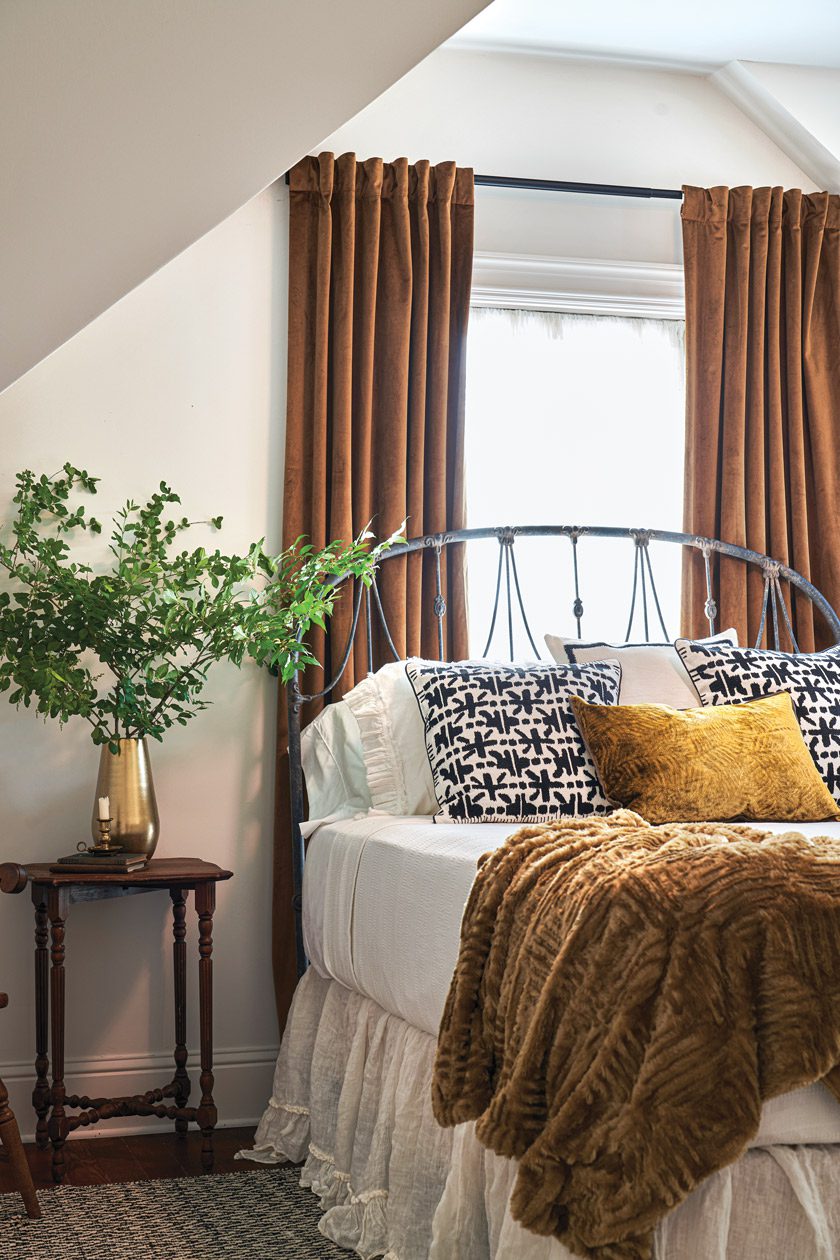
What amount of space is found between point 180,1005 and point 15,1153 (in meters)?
0.65

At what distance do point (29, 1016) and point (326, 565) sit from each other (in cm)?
132

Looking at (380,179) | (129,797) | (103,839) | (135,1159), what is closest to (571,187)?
(380,179)

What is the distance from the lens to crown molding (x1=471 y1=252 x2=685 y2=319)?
356 centimetres

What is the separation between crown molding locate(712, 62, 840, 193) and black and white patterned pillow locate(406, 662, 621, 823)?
1879 mm

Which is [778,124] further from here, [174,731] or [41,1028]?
[41,1028]

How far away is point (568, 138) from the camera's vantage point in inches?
143

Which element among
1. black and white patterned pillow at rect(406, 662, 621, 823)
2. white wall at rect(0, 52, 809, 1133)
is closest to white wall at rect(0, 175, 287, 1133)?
white wall at rect(0, 52, 809, 1133)

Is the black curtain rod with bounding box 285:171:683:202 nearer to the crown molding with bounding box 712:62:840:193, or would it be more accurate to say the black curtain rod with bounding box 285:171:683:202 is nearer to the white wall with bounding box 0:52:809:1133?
the white wall with bounding box 0:52:809:1133

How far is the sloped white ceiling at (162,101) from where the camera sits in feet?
4.79

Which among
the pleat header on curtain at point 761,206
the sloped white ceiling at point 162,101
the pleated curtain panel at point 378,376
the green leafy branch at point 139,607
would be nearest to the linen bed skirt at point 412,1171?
the green leafy branch at point 139,607

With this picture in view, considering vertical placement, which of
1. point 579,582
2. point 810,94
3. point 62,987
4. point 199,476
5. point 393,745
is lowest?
point 62,987

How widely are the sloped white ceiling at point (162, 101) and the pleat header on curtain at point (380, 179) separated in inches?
48.5

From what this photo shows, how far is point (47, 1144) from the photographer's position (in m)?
2.91

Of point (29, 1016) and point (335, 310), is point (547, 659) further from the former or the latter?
point (29, 1016)
